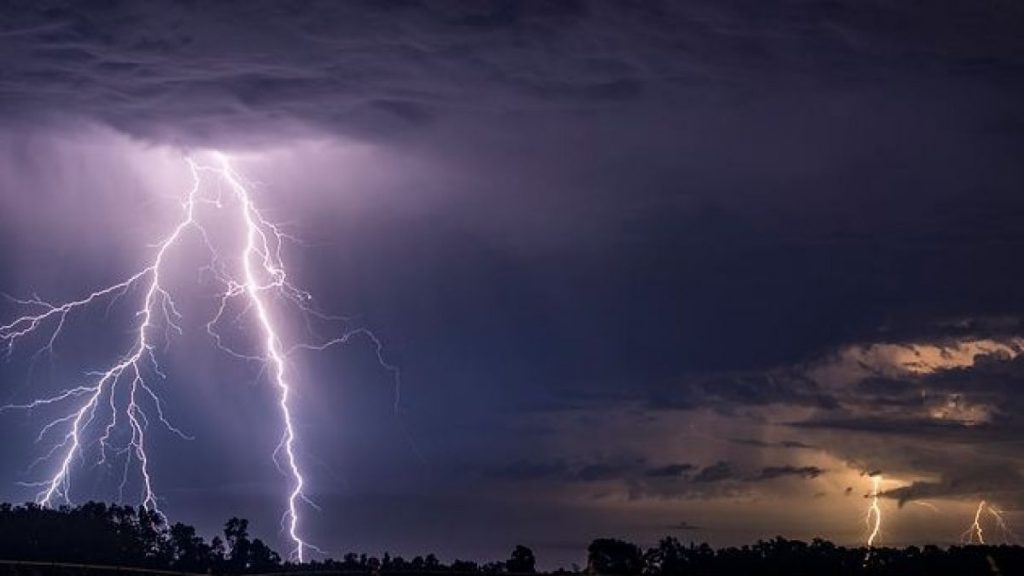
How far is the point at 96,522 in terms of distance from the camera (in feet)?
303

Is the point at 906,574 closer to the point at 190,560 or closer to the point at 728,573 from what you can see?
the point at 728,573

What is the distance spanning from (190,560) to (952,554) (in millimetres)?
34880

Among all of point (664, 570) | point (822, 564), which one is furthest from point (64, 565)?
point (822, 564)

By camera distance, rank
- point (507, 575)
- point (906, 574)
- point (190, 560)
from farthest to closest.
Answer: point (190, 560)
point (906, 574)
point (507, 575)

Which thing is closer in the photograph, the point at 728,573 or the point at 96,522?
the point at 728,573

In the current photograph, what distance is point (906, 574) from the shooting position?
79.1 m

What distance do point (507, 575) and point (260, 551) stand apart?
20.0 meters

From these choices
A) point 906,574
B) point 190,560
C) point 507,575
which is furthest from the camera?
point 190,560

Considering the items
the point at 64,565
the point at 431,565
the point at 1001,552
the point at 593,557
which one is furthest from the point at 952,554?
the point at 64,565

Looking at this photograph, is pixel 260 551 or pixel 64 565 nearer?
pixel 64 565

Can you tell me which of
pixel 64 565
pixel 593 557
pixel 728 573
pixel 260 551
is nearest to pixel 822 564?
pixel 728 573

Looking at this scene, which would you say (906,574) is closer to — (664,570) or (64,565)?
(664,570)

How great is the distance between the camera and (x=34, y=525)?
8812cm

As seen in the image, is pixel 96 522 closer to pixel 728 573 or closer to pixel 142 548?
pixel 142 548
